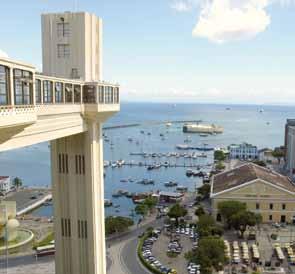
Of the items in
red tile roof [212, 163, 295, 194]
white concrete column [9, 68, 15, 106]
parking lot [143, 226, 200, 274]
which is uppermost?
white concrete column [9, 68, 15, 106]

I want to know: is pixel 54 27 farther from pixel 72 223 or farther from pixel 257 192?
pixel 257 192

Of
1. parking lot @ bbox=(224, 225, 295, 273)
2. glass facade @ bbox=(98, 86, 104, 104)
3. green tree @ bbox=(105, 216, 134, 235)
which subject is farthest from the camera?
green tree @ bbox=(105, 216, 134, 235)

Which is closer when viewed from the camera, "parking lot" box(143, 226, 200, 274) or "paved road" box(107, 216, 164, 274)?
"paved road" box(107, 216, 164, 274)

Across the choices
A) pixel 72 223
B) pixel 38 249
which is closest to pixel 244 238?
pixel 38 249

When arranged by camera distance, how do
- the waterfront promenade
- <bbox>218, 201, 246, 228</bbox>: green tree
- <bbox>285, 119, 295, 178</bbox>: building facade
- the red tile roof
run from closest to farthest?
<bbox>218, 201, 246, 228</bbox>: green tree → the red tile roof → the waterfront promenade → <bbox>285, 119, 295, 178</bbox>: building facade

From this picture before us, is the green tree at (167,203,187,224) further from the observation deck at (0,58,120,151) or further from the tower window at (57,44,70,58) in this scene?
the tower window at (57,44,70,58)

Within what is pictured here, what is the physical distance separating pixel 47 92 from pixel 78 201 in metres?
4.23

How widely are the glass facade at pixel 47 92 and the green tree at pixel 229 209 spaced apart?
67.9ft

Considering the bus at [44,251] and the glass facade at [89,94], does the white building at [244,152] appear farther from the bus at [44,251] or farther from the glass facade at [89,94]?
the glass facade at [89,94]

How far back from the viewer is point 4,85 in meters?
5.25

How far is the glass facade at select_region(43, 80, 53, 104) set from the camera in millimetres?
7473

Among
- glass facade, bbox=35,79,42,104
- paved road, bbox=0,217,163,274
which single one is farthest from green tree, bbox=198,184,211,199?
glass facade, bbox=35,79,42,104

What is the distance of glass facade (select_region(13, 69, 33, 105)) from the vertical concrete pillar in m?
4.32

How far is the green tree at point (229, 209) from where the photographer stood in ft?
85.7
